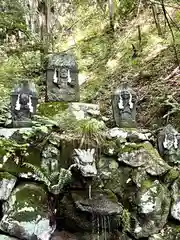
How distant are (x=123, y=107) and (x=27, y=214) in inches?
103

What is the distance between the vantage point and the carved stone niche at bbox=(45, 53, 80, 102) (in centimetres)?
650

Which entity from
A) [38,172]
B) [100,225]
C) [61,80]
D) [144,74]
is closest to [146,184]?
[100,225]

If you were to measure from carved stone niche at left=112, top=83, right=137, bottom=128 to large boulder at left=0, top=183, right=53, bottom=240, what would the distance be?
81.7 inches

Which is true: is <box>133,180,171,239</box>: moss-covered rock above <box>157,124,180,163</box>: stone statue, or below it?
below

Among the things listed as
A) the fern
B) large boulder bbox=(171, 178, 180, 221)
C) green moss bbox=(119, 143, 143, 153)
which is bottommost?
large boulder bbox=(171, 178, 180, 221)

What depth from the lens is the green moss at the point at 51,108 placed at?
19.9ft

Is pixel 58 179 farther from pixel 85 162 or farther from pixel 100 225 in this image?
pixel 100 225

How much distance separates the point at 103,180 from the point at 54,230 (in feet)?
3.13

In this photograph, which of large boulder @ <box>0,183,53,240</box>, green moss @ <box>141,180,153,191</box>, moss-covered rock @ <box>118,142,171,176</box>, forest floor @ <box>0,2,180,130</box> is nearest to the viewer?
large boulder @ <box>0,183,53,240</box>

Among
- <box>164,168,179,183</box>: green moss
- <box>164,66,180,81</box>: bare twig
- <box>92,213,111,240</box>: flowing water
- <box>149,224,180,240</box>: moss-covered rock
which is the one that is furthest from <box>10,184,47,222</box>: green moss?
<box>164,66,180,81</box>: bare twig

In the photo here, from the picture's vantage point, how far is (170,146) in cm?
566

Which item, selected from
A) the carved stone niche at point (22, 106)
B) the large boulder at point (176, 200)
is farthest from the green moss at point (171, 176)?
the carved stone niche at point (22, 106)

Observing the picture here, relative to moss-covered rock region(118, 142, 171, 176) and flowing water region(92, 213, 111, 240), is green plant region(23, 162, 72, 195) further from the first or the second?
moss-covered rock region(118, 142, 171, 176)

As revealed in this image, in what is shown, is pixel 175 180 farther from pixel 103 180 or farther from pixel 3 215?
pixel 3 215
